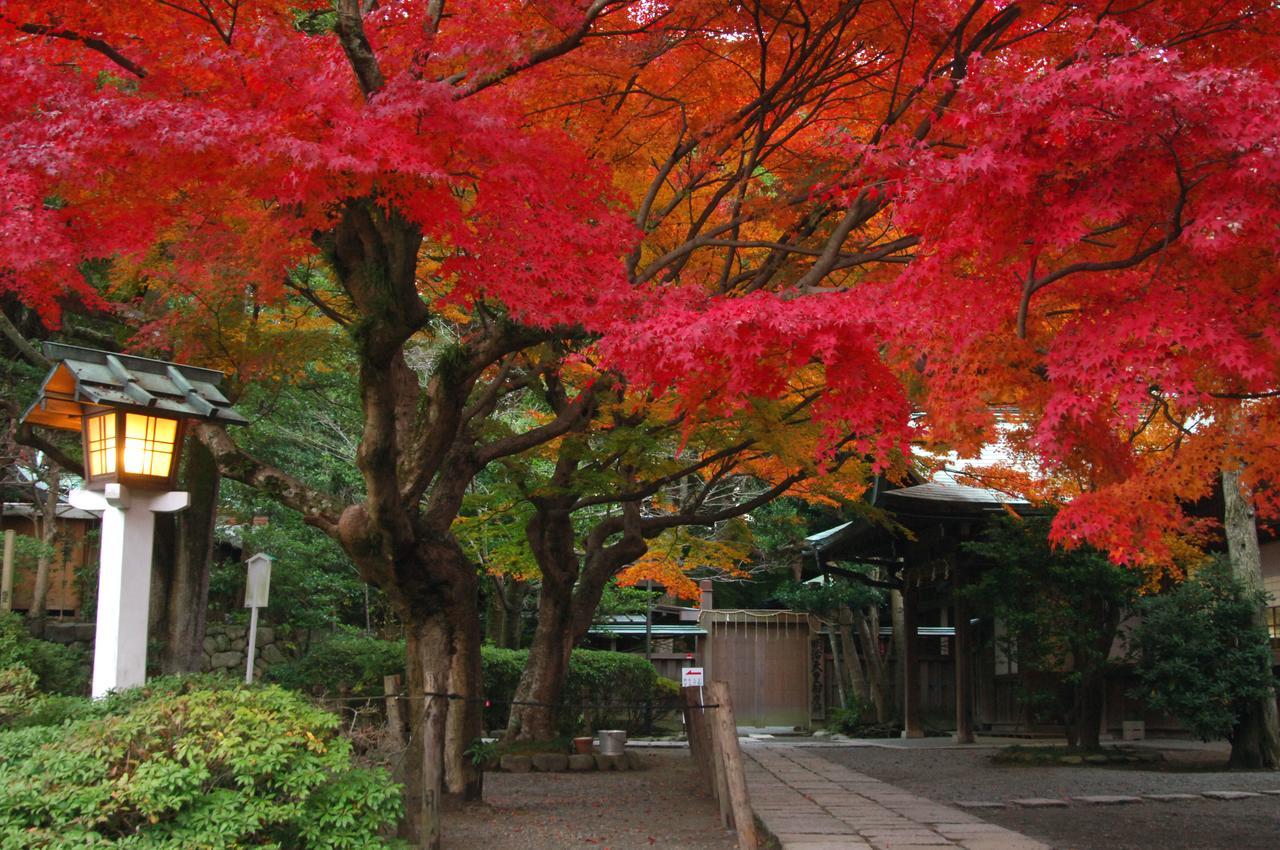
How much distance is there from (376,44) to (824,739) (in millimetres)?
15236

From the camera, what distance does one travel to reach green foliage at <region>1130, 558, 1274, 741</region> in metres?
12.4

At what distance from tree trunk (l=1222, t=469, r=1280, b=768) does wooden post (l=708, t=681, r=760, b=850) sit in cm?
800

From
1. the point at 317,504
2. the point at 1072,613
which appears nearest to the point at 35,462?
the point at 317,504

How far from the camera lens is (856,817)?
8789mm

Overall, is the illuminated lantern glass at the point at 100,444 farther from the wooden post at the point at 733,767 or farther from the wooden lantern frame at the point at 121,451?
the wooden post at the point at 733,767

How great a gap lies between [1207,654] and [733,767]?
7.79m

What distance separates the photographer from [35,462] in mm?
17562

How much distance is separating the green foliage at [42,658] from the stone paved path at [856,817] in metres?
7.19

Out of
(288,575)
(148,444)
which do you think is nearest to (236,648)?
(288,575)

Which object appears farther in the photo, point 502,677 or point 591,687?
point 591,687

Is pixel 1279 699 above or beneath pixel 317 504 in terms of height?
beneath

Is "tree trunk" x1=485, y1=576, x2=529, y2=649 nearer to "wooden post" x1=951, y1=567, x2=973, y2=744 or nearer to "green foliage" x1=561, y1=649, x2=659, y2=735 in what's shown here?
"green foliage" x1=561, y1=649, x2=659, y2=735

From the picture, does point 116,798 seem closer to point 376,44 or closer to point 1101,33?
point 376,44

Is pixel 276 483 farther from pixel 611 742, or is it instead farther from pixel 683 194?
pixel 611 742
